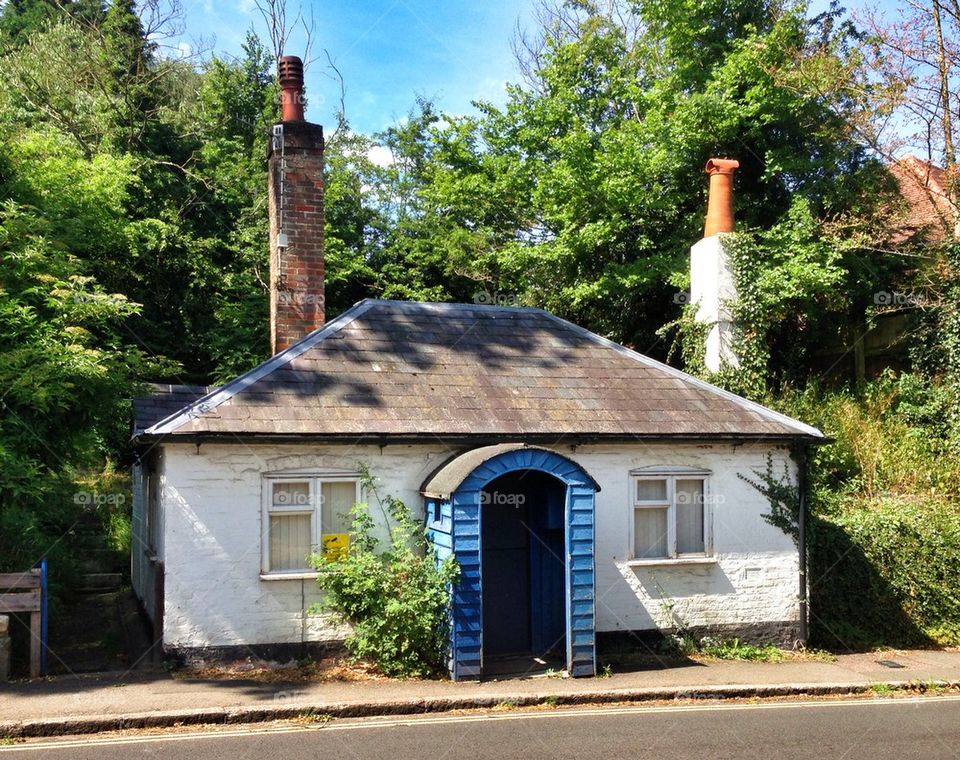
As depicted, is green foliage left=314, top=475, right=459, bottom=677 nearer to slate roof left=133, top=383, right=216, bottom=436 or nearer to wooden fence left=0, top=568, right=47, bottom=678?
wooden fence left=0, top=568, right=47, bottom=678

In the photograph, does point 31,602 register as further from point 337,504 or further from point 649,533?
point 649,533

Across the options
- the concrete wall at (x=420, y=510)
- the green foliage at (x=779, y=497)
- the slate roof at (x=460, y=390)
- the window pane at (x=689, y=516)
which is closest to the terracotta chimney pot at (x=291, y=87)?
the slate roof at (x=460, y=390)

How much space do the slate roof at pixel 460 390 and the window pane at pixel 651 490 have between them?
2.61 ft

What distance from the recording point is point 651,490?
491 inches

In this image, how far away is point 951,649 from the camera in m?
13.3

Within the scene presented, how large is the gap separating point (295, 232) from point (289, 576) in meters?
6.00

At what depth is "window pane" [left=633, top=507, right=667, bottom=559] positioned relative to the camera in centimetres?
1236

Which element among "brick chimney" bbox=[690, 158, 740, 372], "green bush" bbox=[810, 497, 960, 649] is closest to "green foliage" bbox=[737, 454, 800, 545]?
"green bush" bbox=[810, 497, 960, 649]

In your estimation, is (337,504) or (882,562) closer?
(337,504)

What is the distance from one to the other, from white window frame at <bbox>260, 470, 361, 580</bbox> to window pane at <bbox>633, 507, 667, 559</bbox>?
420 cm

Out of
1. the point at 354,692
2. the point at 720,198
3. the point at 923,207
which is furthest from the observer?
the point at 923,207

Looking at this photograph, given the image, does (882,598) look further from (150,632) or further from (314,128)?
(314,128)

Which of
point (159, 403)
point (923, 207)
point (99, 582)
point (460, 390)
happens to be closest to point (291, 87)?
point (159, 403)

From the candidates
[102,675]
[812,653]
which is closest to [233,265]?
[102,675]
